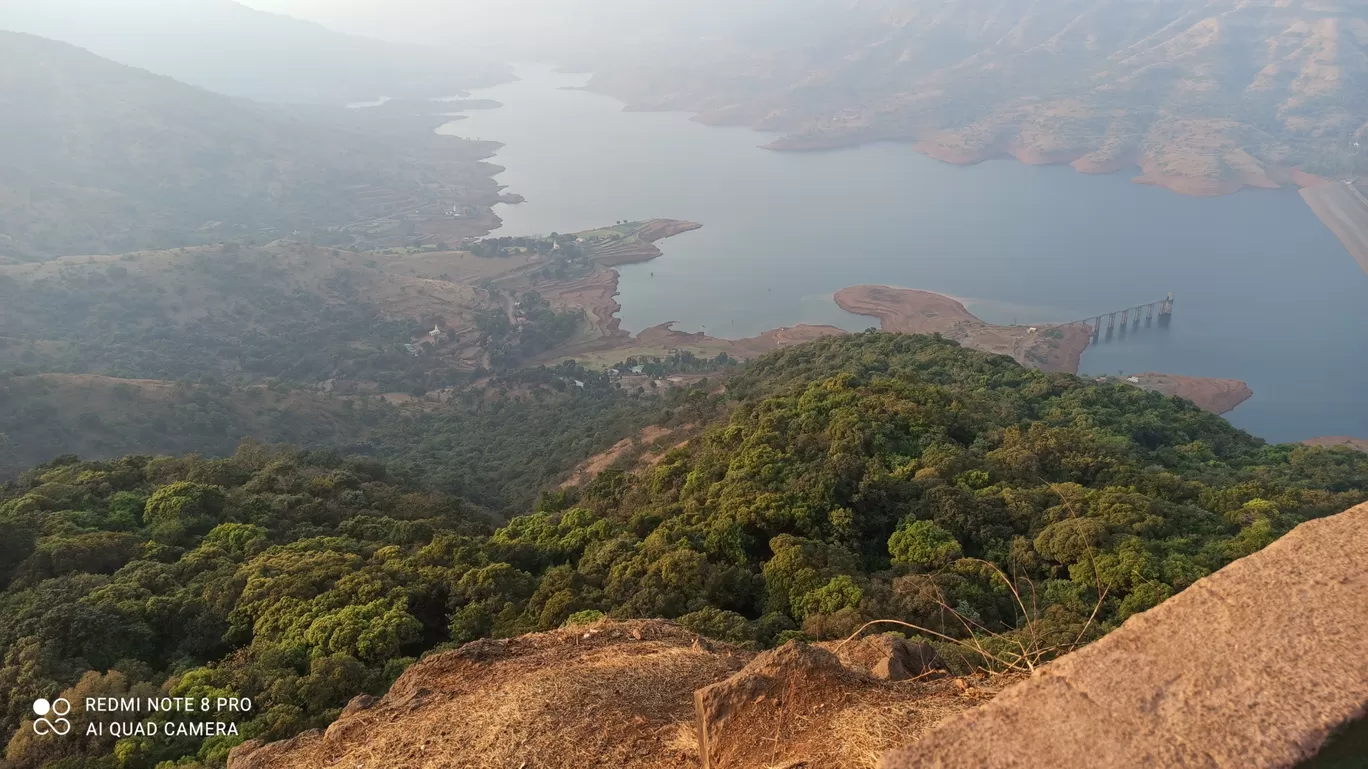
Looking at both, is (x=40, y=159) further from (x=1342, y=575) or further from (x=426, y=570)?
(x=1342, y=575)

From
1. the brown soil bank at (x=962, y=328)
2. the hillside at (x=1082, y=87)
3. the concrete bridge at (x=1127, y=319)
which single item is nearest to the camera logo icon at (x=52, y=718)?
the brown soil bank at (x=962, y=328)

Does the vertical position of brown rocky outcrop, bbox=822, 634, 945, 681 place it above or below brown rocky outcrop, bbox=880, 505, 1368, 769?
below

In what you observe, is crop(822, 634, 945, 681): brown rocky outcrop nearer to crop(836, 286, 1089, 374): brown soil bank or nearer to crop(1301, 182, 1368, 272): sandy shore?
crop(836, 286, 1089, 374): brown soil bank

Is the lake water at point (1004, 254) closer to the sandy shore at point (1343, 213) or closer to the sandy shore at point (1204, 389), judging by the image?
the sandy shore at point (1204, 389)

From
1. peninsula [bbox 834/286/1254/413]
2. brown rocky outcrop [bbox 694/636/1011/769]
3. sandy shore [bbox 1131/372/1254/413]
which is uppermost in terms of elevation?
brown rocky outcrop [bbox 694/636/1011/769]

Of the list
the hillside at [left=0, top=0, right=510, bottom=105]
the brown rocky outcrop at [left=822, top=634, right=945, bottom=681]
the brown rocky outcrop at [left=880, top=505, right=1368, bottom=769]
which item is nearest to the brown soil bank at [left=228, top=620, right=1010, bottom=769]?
the brown rocky outcrop at [left=822, top=634, right=945, bottom=681]

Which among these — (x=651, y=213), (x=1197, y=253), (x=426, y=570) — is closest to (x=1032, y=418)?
(x=426, y=570)
